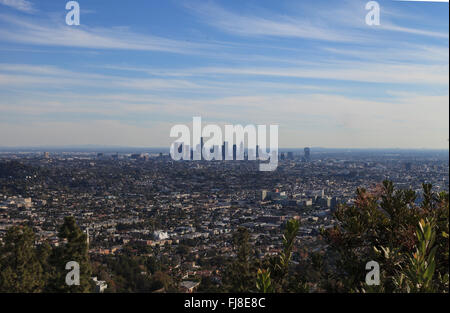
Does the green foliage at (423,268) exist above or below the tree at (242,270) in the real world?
above

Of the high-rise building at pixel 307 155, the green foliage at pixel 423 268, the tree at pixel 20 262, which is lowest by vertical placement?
the tree at pixel 20 262

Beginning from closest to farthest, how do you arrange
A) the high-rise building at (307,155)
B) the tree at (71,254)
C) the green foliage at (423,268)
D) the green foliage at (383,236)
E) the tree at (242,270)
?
the green foliage at (423,268)
the green foliage at (383,236)
the tree at (242,270)
the tree at (71,254)
the high-rise building at (307,155)

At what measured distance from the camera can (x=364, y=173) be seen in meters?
8.62

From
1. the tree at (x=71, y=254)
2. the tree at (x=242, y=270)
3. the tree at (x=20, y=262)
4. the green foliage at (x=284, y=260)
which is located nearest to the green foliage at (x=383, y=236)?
the green foliage at (x=284, y=260)

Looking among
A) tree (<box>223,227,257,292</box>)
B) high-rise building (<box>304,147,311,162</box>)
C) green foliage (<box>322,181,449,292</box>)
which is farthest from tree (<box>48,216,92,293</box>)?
high-rise building (<box>304,147,311,162</box>)

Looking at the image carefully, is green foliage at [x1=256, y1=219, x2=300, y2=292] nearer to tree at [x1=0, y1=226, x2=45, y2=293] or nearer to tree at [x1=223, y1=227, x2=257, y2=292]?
tree at [x1=223, y1=227, x2=257, y2=292]

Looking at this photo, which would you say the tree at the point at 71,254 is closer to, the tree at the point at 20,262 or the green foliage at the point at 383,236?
the tree at the point at 20,262

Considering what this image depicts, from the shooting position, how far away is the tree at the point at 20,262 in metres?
3.47

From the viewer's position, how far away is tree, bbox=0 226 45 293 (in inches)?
137

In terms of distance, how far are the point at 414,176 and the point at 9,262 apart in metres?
7.41

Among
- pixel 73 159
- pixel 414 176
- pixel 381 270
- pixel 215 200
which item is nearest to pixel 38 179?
pixel 73 159

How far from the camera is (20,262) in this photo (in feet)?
11.9
